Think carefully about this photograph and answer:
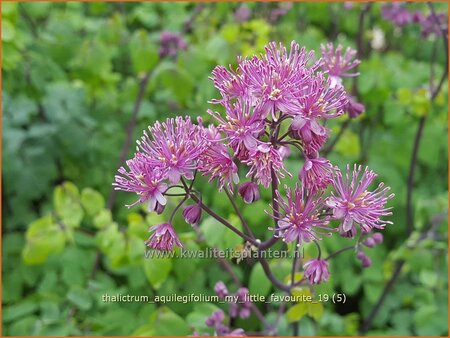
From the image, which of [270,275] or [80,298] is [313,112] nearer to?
[270,275]

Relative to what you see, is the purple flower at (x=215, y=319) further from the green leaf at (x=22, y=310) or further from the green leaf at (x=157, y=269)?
the green leaf at (x=22, y=310)

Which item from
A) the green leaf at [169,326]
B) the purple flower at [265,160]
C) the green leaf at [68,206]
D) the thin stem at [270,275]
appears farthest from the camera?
the green leaf at [68,206]

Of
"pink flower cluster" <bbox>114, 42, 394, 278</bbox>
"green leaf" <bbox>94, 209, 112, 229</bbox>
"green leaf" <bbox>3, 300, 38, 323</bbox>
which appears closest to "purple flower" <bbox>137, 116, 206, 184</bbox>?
"pink flower cluster" <bbox>114, 42, 394, 278</bbox>

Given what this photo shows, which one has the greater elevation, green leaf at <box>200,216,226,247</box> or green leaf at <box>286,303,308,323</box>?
green leaf at <box>200,216,226,247</box>

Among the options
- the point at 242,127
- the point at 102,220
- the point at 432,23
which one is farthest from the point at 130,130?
the point at 242,127

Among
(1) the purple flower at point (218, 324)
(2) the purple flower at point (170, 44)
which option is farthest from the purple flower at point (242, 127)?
(2) the purple flower at point (170, 44)

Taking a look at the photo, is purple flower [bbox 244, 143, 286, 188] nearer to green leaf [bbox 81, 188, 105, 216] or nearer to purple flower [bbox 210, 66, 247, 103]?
purple flower [bbox 210, 66, 247, 103]

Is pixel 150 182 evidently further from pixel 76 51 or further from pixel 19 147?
pixel 76 51
